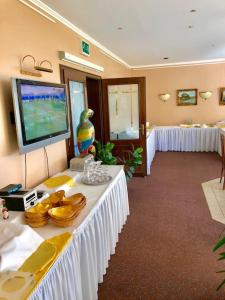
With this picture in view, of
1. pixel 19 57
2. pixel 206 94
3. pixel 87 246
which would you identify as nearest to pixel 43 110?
pixel 19 57

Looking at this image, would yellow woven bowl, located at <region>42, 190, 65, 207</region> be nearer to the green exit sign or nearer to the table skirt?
the table skirt

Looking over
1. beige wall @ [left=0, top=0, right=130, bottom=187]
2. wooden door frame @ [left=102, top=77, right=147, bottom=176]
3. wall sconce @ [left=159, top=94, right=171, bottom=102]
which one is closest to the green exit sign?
beige wall @ [left=0, top=0, right=130, bottom=187]

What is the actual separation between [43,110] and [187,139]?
5399 millimetres

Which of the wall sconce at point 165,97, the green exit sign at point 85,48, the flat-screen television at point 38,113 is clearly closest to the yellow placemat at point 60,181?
the flat-screen television at point 38,113

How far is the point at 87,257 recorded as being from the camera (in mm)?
1663

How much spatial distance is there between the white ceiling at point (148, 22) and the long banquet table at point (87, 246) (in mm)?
1834

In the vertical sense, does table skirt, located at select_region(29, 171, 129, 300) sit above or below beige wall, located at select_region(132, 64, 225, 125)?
below

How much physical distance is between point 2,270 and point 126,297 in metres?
1.15

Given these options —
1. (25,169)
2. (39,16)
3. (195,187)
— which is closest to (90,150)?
(25,169)

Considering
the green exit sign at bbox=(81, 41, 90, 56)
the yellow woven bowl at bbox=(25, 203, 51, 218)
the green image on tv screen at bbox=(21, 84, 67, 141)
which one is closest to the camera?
the yellow woven bowl at bbox=(25, 203, 51, 218)

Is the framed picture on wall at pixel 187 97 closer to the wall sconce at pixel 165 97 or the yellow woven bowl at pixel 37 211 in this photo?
the wall sconce at pixel 165 97

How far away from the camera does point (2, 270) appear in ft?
3.58

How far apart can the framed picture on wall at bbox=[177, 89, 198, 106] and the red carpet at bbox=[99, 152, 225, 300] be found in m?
3.80

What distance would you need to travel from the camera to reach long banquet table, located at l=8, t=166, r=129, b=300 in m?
1.26
